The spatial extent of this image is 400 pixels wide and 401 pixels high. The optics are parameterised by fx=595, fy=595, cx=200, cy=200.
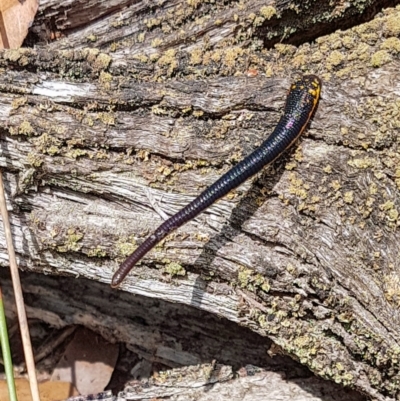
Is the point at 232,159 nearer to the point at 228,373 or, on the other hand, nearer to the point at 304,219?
the point at 304,219

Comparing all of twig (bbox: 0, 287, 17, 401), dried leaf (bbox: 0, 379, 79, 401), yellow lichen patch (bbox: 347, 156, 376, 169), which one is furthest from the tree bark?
A: dried leaf (bbox: 0, 379, 79, 401)

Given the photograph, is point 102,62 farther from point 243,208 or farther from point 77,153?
point 243,208

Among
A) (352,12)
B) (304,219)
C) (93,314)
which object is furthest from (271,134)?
(93,314)

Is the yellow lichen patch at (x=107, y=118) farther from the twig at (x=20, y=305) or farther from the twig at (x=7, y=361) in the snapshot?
the twig at (x=7, y=361)

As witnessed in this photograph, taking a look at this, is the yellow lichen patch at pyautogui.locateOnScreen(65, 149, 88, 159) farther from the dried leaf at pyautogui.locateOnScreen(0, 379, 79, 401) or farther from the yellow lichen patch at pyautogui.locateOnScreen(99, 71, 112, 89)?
the dried leaf at pyautogui.locateOnScreen(0, 379, 79, 401)

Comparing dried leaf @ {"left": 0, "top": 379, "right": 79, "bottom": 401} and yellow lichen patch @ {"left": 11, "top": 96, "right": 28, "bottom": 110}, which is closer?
yellow lichen patch @ {"left": 11, "top": 96, "right": 28, "bottom": 110}

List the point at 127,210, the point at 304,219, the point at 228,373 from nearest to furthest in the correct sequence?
the point at 304,219 → the point at 127,210 → the point at 228,373

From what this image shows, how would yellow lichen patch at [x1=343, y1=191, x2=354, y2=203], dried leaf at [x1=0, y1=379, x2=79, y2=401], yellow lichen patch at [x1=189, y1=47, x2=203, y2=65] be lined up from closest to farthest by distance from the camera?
yellow lichen patch at [x1=343, y1=191, x2=354, y2=203]
yellow lichen patch at [x1=189, y1=47, x2=203, y2=65]
dried leaf at [x1=0, y1=379, x2=79, y2=401]

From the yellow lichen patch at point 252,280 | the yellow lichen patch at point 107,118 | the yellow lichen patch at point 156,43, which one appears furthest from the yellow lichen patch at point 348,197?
the yellow lichen patch at point 156,43
